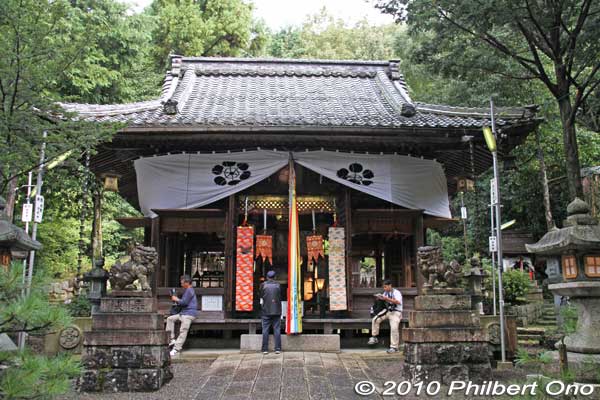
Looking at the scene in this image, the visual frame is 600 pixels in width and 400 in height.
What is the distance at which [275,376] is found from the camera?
7.41 m

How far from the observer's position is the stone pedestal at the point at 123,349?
6.86 metres

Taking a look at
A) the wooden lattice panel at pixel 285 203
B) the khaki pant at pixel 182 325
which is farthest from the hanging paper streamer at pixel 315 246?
the khaki pant at pixel 182 325

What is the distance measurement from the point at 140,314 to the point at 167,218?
14.8 feet

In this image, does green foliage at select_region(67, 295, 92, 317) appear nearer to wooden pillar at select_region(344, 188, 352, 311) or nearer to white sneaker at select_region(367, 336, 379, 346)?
wooden pillar at select_region(344, 188, 352, 311)

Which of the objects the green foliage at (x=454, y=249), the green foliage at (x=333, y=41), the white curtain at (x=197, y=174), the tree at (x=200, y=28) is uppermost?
the green foliage at (x=333, y=41)

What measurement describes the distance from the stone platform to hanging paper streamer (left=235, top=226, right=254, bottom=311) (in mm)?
946

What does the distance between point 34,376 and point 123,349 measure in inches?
126

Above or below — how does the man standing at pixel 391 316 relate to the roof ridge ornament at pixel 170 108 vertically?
below

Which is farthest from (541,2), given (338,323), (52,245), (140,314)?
(52,245)

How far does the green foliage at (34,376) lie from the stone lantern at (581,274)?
5.30 metres

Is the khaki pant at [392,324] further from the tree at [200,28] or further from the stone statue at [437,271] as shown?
the tree at [200,28]

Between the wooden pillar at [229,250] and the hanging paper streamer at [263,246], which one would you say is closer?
the wooden pillar at [229,250]

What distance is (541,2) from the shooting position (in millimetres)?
9562

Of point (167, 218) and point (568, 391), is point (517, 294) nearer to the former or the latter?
point (167, 218)
